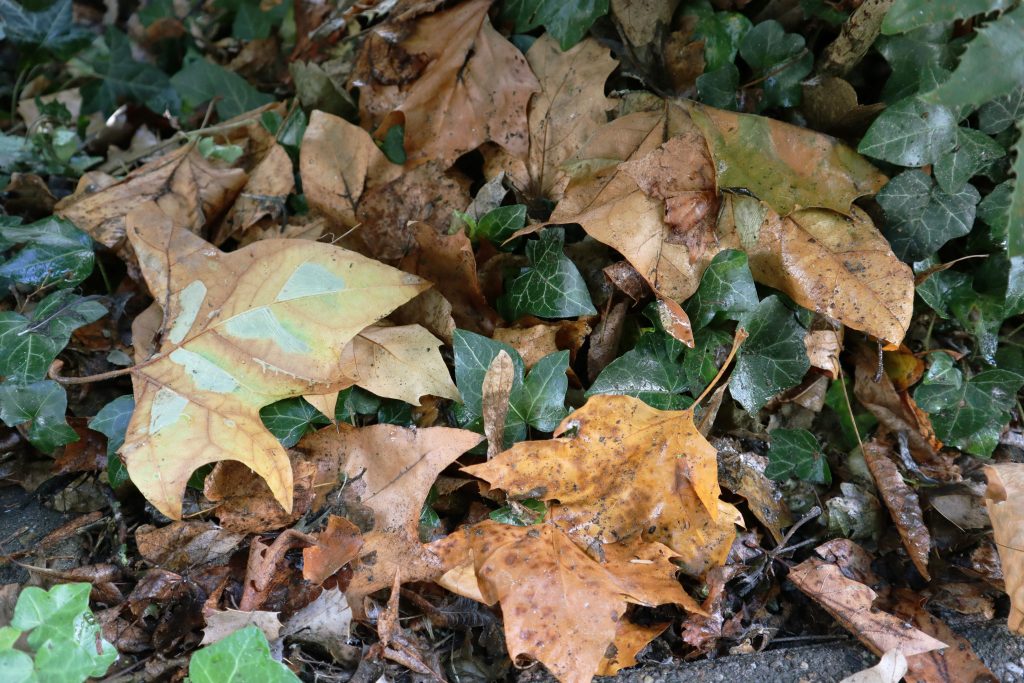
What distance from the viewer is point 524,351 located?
153 cm

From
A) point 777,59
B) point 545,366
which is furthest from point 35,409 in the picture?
point 777,59

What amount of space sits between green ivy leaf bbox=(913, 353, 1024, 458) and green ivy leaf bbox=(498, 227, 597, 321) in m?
0.73

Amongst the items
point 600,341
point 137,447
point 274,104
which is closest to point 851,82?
point 600,341

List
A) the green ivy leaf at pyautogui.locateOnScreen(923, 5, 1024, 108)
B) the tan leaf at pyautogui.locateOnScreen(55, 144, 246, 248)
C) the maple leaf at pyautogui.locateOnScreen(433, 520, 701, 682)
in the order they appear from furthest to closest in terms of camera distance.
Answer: the tan leaf at pyautogui.locateOnScreen(55, 144, 246, 248) < the maple leaf at pyautogui.locateOnScreen(433, 520, 701, 682) < the green ivy leaf at pyautogui.locateOnScreen(923, 5, 1024, 108)

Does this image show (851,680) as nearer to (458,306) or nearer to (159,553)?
(458,306)

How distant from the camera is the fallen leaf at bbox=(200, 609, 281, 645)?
127 cm

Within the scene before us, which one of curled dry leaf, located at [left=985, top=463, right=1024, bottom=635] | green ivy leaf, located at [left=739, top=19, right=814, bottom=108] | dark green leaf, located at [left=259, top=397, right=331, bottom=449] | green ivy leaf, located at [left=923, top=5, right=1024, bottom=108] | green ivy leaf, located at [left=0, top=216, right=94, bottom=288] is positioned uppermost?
green ivy leaf, located at [left=923, top=5, right=1024, bottom=108]

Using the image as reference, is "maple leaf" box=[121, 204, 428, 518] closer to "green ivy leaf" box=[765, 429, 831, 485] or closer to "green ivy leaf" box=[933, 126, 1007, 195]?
"green ivy leaf" box=[765, 429, 831, 485]

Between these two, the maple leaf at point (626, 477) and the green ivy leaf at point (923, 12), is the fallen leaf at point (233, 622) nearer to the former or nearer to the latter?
the maple leaf at point (626, 477)

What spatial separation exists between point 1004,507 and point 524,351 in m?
0.94

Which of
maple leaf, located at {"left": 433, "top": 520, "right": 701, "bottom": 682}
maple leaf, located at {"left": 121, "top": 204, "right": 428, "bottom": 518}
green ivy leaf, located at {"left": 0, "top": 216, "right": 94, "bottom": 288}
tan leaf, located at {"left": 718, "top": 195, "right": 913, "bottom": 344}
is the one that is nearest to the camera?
maple leaf, located at {"left": 433, "top": 520, "right": 701, "bottom": 682}

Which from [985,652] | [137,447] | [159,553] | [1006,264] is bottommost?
[985,652]

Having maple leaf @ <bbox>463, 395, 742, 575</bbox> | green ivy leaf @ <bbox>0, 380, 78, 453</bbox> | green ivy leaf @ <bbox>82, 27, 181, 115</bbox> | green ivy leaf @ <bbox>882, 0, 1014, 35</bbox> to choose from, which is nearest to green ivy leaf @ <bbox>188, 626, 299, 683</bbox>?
maple leaf @ <bbox>463, 395, 742, 575</bbox>

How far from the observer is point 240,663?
1107 mm
